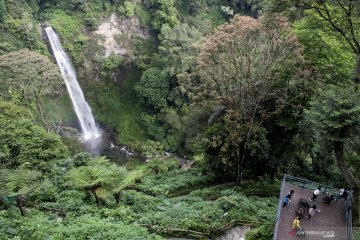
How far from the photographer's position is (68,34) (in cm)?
3581

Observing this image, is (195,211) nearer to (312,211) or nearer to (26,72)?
(312,211)

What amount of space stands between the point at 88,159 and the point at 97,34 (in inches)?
892

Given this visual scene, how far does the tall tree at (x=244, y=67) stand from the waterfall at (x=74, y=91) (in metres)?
19.9

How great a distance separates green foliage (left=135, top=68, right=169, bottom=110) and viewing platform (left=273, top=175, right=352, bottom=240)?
77.6 ft

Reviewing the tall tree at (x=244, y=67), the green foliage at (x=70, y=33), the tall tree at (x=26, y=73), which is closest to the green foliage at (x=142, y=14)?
the green foliage at (x=70, y=33)

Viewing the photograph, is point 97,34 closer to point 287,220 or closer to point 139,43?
point 139,43

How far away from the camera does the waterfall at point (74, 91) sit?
114 ft

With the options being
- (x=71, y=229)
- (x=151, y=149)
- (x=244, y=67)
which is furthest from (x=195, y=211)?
(x=151, y=149)

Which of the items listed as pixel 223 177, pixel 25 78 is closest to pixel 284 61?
pixel 223 177

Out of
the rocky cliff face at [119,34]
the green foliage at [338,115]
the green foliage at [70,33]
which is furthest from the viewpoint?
the rocky cliff face at [119,34]

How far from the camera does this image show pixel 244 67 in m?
16.1

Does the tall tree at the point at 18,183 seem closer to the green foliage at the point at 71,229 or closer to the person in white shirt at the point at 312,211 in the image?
the green foliage at the point at 71,229

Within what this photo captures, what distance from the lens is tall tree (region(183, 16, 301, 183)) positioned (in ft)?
50.7

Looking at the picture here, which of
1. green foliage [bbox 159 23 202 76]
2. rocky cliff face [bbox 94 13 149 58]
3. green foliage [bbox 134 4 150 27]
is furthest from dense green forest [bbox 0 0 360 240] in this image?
green foliage [bbox 134 4 150 27]
